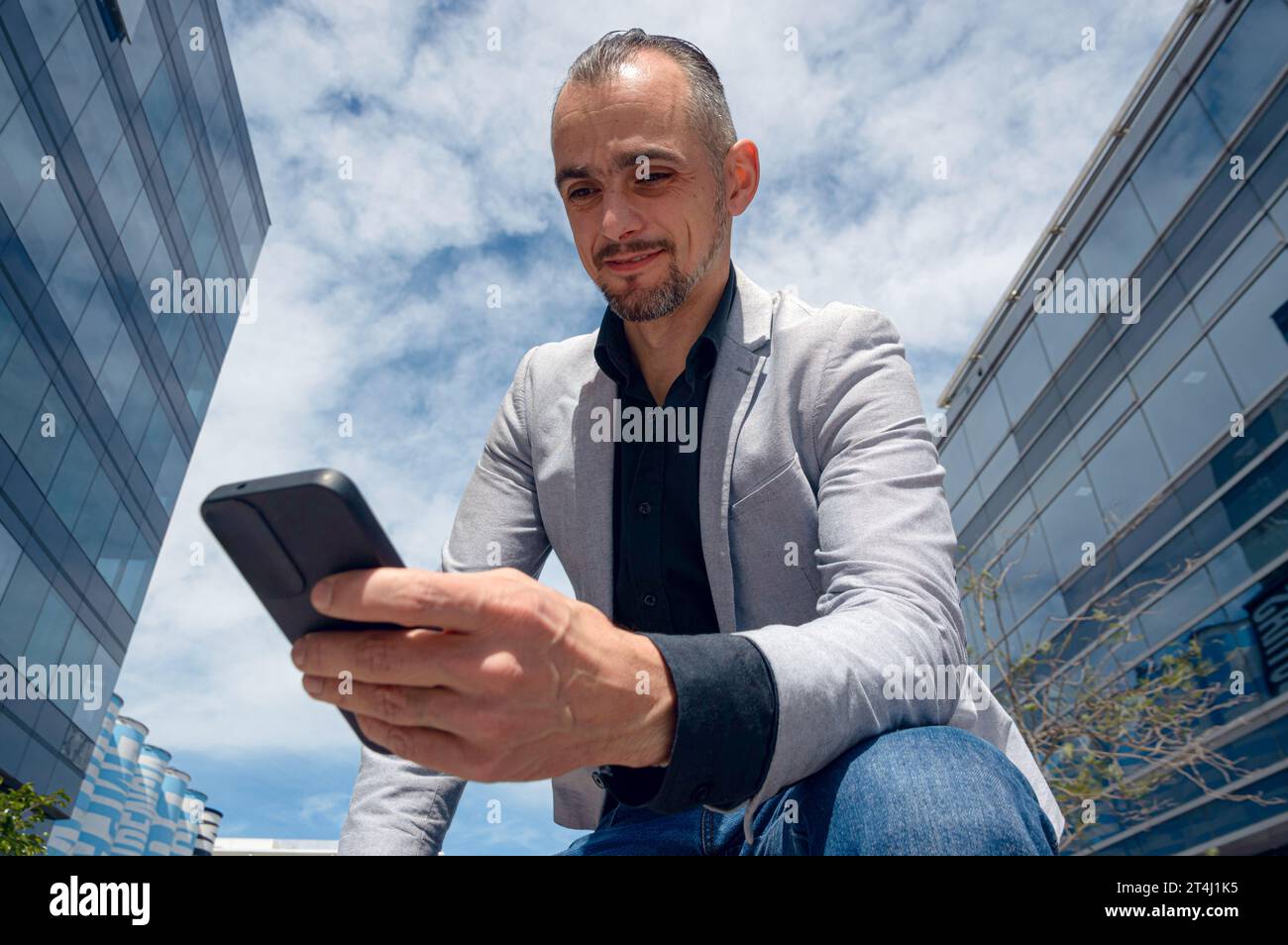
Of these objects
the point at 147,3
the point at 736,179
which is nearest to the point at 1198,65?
the point at 736,179

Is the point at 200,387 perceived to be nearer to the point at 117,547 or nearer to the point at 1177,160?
the point at 117,547

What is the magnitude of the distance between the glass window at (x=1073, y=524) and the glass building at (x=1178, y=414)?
5 cm

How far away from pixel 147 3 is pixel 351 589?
31.9 meters

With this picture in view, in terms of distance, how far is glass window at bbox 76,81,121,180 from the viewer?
886 inches

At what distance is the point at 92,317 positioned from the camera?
23703 mm

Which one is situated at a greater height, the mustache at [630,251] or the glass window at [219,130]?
the glass window at [219,130]

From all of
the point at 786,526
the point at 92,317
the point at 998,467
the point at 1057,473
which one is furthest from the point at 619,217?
the point at 92,317

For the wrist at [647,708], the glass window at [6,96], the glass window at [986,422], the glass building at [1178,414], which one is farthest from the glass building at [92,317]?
the glass window at [986,422]

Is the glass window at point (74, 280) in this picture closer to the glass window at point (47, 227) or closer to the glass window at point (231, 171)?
the glass window at point (47, 227)

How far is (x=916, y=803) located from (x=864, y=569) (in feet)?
1.47

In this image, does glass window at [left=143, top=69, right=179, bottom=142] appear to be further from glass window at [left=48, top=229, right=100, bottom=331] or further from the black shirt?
the black shirt

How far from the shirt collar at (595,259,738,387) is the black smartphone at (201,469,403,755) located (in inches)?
50.9

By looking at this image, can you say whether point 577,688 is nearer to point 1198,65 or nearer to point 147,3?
point 1198,65

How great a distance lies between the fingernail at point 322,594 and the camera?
95 centimetres
